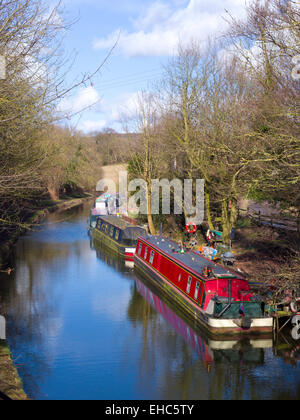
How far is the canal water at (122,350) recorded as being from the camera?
34.6 feet

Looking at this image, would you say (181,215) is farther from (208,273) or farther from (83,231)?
(208,273)

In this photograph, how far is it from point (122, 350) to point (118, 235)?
43.6ft

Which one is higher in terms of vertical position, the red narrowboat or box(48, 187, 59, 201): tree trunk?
box(48, 187, 59, 201): tree trunk

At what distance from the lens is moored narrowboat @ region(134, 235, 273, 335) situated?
13.1m

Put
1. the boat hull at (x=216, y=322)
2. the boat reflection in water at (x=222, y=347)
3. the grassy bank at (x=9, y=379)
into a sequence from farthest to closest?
the boat hull at (x=216, y=322) → the boat reflection in water at (x=222, y=347) → the grassy bank at (x=9, y=379)

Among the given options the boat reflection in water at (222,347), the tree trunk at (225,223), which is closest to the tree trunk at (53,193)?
the tree trunk at (225,223)

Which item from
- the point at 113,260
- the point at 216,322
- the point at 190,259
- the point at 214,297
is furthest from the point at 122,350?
the point at 113,260

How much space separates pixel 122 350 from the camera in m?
12.9

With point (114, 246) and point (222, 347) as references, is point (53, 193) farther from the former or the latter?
point (222, 347)

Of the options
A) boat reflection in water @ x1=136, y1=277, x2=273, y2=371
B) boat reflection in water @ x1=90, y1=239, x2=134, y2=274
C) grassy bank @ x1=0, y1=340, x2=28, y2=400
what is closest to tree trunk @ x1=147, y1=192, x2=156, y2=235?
boat reflection in water @ x1=90, y1=239, x2=134, y2=274

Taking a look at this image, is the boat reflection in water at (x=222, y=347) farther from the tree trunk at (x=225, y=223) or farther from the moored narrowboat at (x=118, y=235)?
the moored narrowboat at (x=118, y=235)

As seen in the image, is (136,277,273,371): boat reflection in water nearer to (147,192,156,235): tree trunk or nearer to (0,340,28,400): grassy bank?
(0,340,28,400): grassy bank

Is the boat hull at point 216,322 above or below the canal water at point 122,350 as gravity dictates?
above

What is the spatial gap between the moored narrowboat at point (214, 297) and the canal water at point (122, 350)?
392 millimetres
